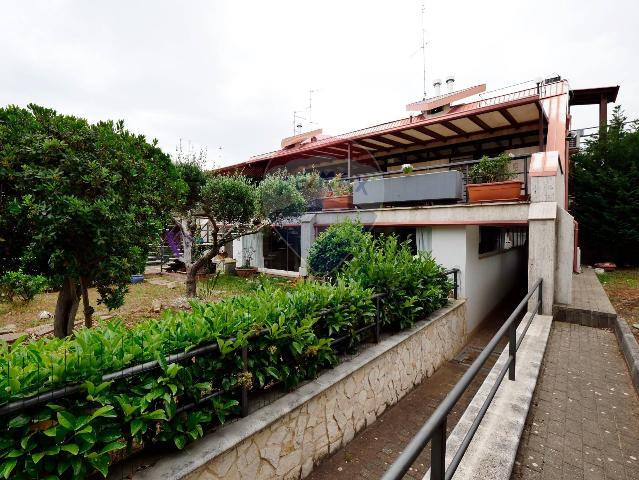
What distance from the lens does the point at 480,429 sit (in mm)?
2994

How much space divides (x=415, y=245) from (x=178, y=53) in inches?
437

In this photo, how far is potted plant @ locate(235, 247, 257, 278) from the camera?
49.8 ft

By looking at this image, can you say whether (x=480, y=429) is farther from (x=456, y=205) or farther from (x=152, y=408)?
(x=456, y=205)

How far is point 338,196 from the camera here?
11.2 m

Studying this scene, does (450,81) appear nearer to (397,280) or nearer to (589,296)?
(589,296)

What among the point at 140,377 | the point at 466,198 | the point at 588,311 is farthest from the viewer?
the point at 466,198

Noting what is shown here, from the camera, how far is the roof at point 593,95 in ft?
55.0

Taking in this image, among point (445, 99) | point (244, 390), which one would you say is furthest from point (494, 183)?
point (445, 99)

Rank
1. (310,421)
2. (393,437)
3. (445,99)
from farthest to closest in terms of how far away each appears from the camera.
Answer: (445,99) → (393,437) → (310,421)

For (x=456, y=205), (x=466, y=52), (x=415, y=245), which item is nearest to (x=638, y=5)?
(x=466, y=52)

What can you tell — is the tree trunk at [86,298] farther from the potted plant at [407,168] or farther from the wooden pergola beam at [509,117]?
the wooden pergola beam at [509,117]

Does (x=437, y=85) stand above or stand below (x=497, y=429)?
above

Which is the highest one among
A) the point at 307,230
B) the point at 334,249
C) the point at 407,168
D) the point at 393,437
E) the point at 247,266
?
the point at 407,168

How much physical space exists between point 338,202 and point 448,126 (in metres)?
4.78
